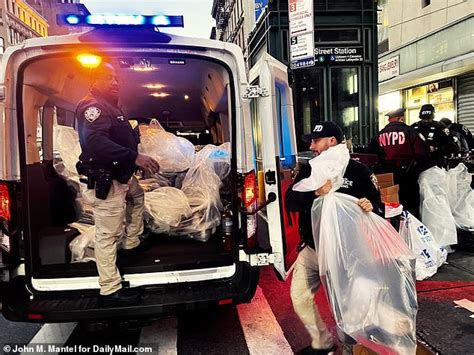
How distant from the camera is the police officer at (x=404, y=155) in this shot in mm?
5410

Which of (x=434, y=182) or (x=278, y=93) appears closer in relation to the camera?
(x=278, y=93)

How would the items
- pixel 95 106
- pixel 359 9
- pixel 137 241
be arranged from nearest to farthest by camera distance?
pixel 95 106 < pixel 137 241 < pixel 359 9

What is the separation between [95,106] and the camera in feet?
10.4

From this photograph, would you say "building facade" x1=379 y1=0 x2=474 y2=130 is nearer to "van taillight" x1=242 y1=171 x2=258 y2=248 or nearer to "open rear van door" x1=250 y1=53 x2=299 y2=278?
"open rear van door" x1=250 y1=53 x2=299 y2=278

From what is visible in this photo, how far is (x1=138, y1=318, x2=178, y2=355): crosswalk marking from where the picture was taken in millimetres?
3354

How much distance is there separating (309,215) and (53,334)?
7.87ft

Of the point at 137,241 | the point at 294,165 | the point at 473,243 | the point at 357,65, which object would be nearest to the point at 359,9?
the point at 357,65

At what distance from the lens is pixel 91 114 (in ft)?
10.3

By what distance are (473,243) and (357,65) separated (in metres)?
5.48

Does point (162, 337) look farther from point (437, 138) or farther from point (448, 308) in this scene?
point (437, 138)

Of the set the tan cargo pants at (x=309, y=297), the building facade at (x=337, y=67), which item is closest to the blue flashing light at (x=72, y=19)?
the tan cargo pants at (x=309, y=297)

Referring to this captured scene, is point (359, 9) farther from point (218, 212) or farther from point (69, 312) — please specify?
point (69, 312)

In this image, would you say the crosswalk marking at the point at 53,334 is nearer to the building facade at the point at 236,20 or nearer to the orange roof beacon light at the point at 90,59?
the orange roof beacon light at the point at 90,59

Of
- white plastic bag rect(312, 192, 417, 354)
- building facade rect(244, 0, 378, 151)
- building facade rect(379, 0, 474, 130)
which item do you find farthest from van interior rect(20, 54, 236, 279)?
building facade rect(379, 0, 474, 130)
